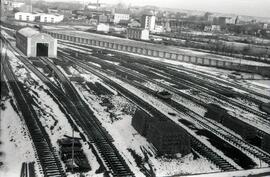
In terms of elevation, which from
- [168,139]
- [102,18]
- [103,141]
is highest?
[102,18]

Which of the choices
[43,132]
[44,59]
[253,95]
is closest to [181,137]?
[43,132]

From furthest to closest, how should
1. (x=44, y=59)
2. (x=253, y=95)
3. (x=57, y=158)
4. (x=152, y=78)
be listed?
(x=44, y=59), (x=152, y=78), (x=253, y=95), (x=57, y=158)

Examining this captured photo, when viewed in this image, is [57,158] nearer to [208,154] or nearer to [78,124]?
[78,124]

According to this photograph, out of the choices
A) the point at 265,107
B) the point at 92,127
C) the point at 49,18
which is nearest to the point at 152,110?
the point at 92,127

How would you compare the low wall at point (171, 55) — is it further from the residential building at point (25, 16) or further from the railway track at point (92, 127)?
the residential building at point (25, 16)

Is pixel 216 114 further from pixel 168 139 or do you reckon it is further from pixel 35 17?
pixel 35 17
